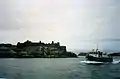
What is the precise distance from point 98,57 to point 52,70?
35.3 inches

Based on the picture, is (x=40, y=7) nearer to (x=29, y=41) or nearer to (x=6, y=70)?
(x=29, y=41)

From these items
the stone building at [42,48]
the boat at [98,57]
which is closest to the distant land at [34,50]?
the stone building at [42,48]

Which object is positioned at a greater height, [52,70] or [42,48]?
[42,48]

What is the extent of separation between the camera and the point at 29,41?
13.6 ft

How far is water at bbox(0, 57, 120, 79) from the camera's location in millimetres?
4031

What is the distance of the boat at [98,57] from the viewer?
13.6ft

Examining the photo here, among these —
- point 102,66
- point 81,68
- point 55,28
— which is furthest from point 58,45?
point 102,66

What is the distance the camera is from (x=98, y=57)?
437 centimetres

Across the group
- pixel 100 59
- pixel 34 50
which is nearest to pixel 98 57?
pixel 100 59

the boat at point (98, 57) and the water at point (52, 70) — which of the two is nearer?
the water at point (52, 70)

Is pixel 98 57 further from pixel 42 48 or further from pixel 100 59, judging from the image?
pixel 42 48

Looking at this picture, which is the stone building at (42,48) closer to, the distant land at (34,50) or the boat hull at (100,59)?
the distant land at (34,50)

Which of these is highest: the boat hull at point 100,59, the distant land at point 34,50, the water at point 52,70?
the distant land at point 34,50

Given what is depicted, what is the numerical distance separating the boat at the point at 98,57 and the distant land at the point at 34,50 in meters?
0.33
